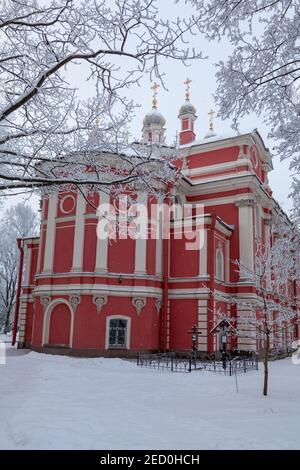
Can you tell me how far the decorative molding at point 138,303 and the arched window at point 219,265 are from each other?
174 inches

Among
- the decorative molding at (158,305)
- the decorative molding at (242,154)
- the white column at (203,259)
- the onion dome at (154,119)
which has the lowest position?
the decorative molding at (158,305)

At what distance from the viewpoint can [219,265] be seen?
75.1 feet

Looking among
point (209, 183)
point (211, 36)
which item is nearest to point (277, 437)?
point (211, 36)

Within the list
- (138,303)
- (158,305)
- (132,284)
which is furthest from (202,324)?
(132,284)

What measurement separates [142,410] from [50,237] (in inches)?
573

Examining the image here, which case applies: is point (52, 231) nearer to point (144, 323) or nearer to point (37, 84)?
point (144, 323)

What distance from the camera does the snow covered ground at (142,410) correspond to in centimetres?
624

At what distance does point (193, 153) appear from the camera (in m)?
27.1

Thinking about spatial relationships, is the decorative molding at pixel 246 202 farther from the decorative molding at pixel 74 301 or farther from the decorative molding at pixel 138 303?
the decorative molding at pixel 74 301

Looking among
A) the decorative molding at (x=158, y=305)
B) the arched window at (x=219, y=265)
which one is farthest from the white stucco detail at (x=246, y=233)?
the decorative molding at (x=158, y=305)

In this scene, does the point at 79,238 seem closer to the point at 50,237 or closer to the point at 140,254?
the point at 50,237

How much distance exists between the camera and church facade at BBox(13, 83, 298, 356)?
66.2 ft

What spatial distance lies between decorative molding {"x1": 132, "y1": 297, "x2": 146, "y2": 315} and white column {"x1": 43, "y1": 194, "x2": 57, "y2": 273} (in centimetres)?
466

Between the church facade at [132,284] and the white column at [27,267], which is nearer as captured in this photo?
the church facade at [132,284]
